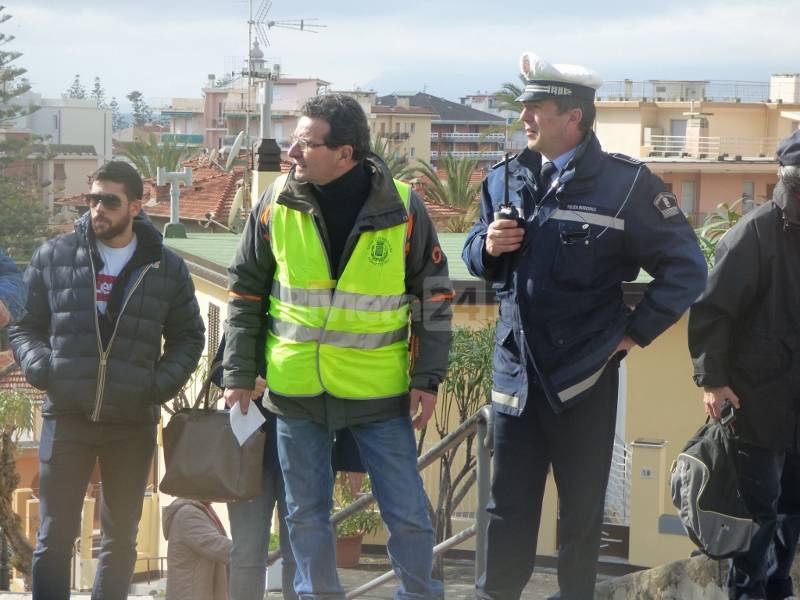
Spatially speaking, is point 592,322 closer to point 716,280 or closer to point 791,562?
point 716,280

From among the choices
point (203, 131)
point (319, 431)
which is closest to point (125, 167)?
point (319, 431)

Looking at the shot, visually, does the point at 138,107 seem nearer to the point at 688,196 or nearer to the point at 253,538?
the point at 688,196

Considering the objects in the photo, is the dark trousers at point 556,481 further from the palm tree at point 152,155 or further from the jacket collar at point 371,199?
the palm tree at point 152,155

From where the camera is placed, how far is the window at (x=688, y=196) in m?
62.1

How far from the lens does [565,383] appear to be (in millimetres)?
4539

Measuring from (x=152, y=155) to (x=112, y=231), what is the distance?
5702cm

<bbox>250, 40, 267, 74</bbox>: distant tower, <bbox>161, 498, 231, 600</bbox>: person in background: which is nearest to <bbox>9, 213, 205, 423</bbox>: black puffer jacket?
<bbox>161, 498, 231, 600</bbox>: person in background

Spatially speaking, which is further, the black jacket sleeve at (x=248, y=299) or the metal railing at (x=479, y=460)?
the metal railing at (x=479, y=460)

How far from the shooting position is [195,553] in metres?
6.06

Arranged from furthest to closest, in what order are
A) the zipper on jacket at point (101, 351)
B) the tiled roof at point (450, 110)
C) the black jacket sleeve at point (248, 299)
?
the tiled roof at point (450, 110)
the zipper on jacket at point (101, 351)
the black jacket sleeve at point (248, 299)

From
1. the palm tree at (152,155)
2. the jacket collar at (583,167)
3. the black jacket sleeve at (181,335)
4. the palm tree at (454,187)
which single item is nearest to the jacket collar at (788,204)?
the jacket collar at (583,167)

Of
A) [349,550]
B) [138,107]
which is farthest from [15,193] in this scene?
[138,107]

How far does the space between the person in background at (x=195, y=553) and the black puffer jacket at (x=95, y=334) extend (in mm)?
728

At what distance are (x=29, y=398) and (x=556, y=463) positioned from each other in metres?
21.5
